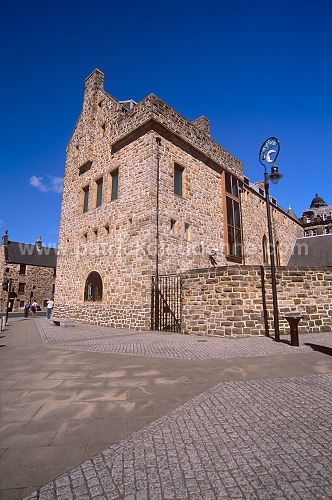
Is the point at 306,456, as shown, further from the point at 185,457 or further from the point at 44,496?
the point at 44,496

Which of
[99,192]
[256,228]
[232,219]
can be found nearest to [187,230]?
[232,219]

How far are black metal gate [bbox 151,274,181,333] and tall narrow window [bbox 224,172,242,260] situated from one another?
7.16 metres

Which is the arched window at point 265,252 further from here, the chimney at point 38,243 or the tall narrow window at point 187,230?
the chimney at point 38,243

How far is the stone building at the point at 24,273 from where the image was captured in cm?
3541

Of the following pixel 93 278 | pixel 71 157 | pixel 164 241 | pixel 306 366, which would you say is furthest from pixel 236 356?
pixel 71 157

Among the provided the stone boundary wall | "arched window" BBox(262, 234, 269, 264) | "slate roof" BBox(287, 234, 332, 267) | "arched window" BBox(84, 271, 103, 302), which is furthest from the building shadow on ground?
"slate roof" BBox(287, 234, 332, 267)

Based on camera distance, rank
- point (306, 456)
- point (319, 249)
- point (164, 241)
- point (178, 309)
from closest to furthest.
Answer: point (306, 456), point (178, 309), point (164, 241), point (319, 249)

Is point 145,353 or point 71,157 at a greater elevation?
point 71,157

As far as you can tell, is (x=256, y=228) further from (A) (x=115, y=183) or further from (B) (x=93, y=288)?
(B) (x=93, y=288)

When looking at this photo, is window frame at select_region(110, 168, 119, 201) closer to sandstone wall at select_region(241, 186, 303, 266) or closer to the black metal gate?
the black metal gate

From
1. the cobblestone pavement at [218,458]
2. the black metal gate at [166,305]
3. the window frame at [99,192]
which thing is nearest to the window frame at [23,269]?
the window frame at [99,192]

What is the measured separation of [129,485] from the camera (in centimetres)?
188

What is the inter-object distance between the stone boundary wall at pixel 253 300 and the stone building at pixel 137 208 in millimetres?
1810

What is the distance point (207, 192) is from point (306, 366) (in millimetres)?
12564
